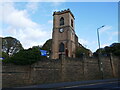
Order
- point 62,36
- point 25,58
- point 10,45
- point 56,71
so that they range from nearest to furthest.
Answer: point 25,58 → point 56,71 → point 62,36 → point 10,45

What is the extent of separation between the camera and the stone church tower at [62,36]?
3684cm

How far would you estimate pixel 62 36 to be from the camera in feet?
127

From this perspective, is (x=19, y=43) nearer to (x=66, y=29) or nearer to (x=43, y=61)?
(x=66, y=29)

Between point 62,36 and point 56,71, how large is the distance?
2060cm

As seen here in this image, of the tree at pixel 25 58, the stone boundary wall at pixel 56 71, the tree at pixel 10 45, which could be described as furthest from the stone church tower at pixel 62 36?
the tree at pixel 10 45

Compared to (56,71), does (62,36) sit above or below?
above

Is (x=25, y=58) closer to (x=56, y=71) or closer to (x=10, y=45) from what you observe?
(x=56, y=71)

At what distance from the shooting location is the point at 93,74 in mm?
23766

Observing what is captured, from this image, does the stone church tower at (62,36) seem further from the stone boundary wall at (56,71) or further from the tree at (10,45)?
the tree at (10,45)

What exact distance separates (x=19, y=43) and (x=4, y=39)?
666 cm

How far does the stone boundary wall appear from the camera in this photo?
598 inches

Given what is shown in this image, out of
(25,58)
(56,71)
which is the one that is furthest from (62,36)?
(25,58)

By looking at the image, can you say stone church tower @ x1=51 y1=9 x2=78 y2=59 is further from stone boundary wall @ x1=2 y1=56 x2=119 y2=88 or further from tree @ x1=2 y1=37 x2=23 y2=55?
tree @ x1=2 y1=37 x2=23 y2=55

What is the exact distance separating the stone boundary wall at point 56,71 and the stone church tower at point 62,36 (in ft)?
40.8
